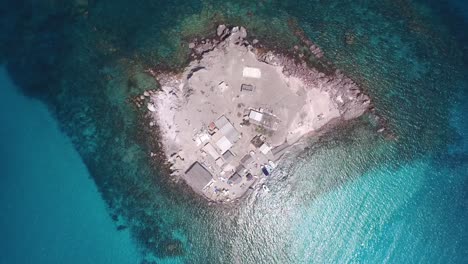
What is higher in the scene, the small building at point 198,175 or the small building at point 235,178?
the small building at point 198,175

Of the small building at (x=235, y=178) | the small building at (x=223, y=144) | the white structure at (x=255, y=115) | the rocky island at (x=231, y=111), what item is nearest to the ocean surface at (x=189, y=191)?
the rocky island at (x=231, y=111)

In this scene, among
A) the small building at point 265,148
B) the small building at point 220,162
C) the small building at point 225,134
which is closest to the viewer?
the small building at point 225,134

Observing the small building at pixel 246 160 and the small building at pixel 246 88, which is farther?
the small building at pixel 246 160

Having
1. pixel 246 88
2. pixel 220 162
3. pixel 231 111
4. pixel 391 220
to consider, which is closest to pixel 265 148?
pixel 220 162

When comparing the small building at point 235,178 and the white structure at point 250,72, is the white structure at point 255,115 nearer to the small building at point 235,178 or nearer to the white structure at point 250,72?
the white structure at point 250,72

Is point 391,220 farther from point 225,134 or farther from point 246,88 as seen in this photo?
point 246,88

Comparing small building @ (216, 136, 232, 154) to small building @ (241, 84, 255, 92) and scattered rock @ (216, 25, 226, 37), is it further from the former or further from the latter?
scattered rock @ (216, 25, 226, 37)
